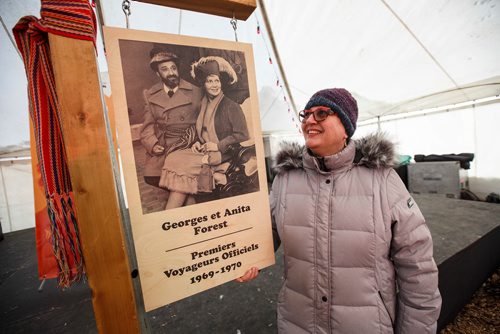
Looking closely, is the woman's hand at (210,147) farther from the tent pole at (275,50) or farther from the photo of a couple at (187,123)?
the tent pole at (275,50)

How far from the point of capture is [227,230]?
0.64 meters

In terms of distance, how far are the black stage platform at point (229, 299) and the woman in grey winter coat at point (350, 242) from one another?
79 centimetres

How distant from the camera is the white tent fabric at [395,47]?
2422 mm

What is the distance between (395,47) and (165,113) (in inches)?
150

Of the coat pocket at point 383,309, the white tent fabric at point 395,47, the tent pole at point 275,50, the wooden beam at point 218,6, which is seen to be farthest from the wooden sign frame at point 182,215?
the tent pole at point 275,50

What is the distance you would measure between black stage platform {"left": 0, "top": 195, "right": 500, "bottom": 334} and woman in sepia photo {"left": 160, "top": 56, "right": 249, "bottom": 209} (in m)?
1.30

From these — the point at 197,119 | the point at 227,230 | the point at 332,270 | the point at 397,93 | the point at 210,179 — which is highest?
the point at 397,93

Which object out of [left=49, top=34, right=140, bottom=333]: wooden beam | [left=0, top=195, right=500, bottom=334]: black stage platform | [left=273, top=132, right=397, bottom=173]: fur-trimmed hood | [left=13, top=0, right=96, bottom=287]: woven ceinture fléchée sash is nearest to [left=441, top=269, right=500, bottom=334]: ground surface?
[left=0, top=195, right=500, bottom=334]: black stage platform

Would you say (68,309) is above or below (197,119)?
below

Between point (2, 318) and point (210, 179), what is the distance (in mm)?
2653

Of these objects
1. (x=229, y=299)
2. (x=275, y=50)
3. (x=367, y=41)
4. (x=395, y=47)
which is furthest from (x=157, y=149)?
(x=275, y=50)

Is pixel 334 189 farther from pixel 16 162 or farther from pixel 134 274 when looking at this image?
pixel 16 162

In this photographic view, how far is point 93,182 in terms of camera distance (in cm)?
45

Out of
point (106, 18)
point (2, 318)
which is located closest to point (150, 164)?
point (2, 318)
